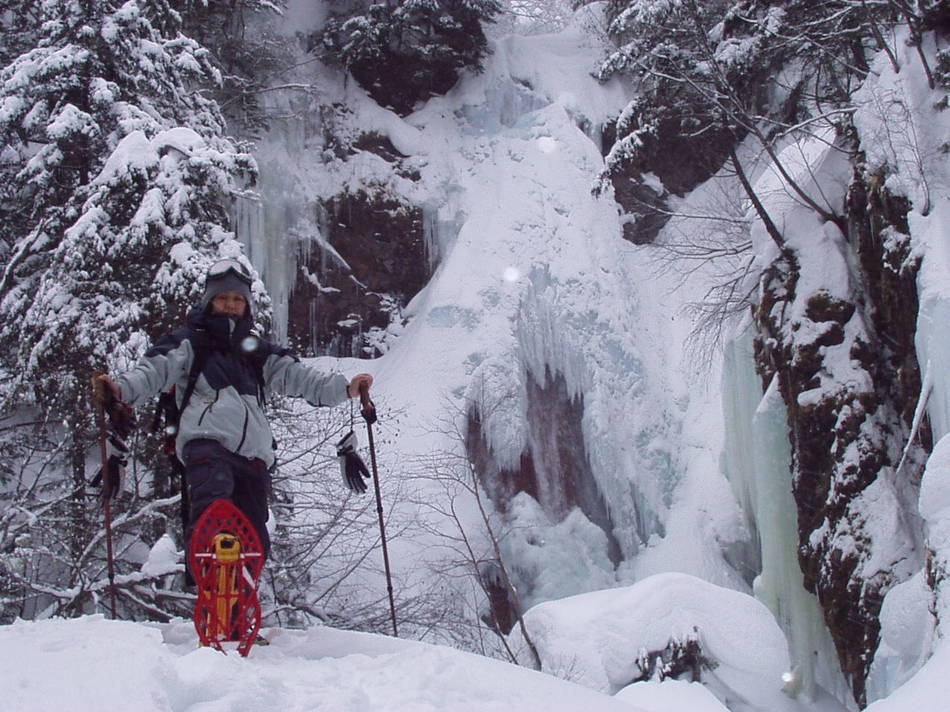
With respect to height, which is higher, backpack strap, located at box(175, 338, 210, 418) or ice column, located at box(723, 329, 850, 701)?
backpack strap, located at box(175, 338, 210, 418)

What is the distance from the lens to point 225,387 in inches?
132

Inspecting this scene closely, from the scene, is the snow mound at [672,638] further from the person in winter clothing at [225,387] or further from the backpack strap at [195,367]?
the backpack strap at [195,367]

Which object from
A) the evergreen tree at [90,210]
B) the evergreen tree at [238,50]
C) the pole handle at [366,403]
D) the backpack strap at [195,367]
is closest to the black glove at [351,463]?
the pole handle at [366,403]

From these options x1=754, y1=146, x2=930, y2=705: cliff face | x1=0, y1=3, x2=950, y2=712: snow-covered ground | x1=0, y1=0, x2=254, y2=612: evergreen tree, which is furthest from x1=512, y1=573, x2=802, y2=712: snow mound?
x1=0, y1=0, x2=254, y2=612: evergreen tree

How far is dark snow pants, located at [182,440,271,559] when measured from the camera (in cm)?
316

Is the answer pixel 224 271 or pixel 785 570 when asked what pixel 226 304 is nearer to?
pixel 224 271

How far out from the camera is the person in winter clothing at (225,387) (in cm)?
320

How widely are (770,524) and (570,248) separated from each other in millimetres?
7456

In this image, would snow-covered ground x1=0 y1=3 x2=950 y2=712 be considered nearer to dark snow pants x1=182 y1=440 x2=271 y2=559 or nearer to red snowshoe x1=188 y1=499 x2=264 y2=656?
red snowshoe x1=188 y1=499 x2=264 y2=656

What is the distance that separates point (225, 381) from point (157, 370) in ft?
0.89

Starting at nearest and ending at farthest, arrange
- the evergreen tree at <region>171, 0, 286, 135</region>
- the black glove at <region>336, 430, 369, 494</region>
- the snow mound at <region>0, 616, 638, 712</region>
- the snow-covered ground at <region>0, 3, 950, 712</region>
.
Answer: the snow mound at <region>0, 616, 638, 712</region> → the snow-covered ground at <region>0, 3, 950, 712</region> → the black glove at <region>336, 430, 369, 494</region> → the evergreen tree at <region>171, 0, 286, 135</region>

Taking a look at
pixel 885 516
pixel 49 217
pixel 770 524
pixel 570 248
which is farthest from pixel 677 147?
pixel 49 217

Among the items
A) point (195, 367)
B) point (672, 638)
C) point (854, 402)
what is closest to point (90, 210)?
point (195, 367)

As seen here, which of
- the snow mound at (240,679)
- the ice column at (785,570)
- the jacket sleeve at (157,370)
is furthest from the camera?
the ice column at (785,570)
